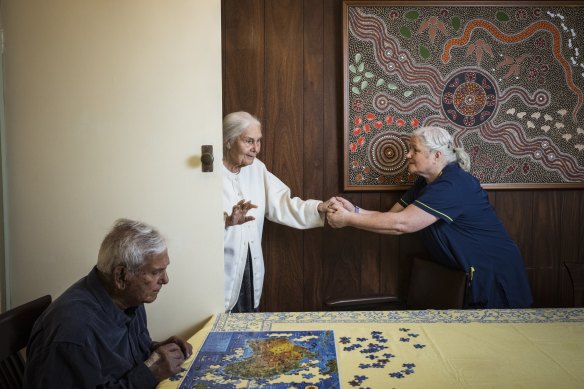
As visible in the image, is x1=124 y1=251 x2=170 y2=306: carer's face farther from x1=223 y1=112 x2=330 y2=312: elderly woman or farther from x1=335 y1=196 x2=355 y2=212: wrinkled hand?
x1=335 y1=196 x2=355 y2=212: wrinkled hand

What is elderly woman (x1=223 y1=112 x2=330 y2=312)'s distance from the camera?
2.74m

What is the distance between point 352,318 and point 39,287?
127cm

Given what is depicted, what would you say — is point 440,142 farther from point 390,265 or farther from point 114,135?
point 114,135

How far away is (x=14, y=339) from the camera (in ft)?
5.15

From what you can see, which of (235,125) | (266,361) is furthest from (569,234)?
A: (266,361)

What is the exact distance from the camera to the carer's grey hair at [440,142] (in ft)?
9.23

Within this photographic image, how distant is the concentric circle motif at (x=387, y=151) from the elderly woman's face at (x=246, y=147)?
71 cm

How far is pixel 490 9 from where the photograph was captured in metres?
3.09

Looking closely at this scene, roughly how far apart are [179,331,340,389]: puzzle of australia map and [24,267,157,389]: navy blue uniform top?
0.19m

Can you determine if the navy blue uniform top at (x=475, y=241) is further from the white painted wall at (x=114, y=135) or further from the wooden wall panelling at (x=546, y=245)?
the white painted wall at (x=114, y=135)

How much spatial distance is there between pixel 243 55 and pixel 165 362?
199 cm

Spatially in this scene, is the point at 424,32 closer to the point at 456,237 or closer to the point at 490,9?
the point at 490,9

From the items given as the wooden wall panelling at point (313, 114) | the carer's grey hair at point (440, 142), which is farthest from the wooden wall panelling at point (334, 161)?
the carer's grey hair at point (440, 142)

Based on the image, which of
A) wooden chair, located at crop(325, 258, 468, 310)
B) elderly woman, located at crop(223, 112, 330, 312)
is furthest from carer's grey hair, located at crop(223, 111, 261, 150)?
wooden chair, located at crop(325, 258, 468, 310)
